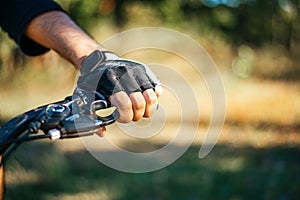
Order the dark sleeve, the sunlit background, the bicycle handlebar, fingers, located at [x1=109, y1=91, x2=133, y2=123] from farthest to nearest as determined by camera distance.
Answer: the sunlit background → the dark sleeve → fingers, located at [x1=109, y1=91, x2=133, y2=123] → the bicycle handlebar

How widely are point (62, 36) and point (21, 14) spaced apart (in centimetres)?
17

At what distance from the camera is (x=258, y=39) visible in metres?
14.1

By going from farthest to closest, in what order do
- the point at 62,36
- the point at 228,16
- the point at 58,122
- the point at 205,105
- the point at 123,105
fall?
1. the point at 228,16
2. the point at 205,105
3. the point at 62,36
4. the point at 123,105
5. the point at 58,122

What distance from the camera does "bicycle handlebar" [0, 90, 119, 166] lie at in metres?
1.46

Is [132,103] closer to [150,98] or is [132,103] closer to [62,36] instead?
[150,98]

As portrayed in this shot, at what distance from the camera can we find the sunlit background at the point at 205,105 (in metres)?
5.48

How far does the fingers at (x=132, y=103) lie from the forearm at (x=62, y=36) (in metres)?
0.38

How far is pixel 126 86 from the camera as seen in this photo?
162cm

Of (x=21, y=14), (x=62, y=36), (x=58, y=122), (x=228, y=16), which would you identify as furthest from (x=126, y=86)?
(x=228, y=16)

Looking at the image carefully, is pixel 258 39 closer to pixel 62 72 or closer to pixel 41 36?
pixel 62 72

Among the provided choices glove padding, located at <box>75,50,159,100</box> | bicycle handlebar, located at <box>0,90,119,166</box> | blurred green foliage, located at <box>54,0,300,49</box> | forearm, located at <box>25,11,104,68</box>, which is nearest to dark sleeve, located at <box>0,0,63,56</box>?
forearm, located at <box>25,11,104,68</box>

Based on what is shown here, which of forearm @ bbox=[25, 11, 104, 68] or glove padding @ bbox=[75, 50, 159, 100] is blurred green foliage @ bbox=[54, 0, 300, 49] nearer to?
forearm @ bbox=[25, 11, 104, 68]

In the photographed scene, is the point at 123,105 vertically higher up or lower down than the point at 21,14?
lower down

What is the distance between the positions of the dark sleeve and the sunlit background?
3.07 m
